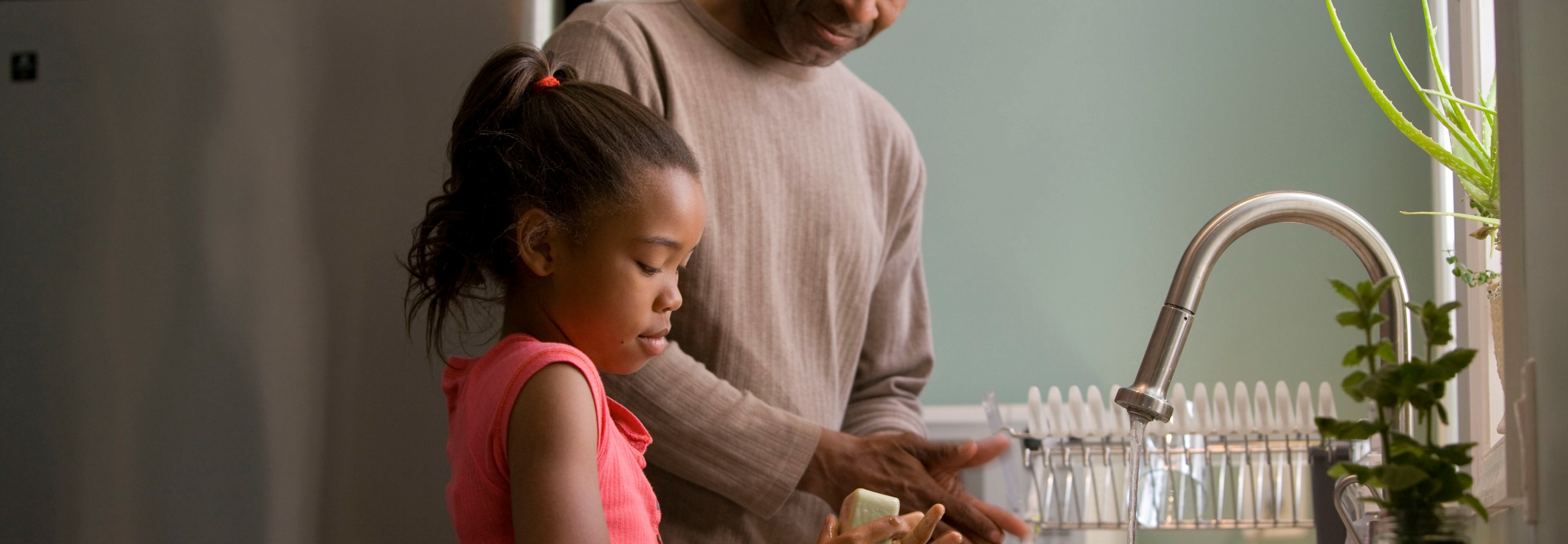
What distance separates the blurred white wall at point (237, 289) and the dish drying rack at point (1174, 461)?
72cm

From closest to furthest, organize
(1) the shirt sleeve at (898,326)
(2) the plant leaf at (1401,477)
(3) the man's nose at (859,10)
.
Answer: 1. (2) the plant leaf at (1401,477)
2. (3) the man's nose at (859,10)
3. (1) the shirt sleeve at (898,326)

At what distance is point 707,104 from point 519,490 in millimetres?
643

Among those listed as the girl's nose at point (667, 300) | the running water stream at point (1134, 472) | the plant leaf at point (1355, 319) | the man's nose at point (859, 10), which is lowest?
the running water stream at point (1134, 472)

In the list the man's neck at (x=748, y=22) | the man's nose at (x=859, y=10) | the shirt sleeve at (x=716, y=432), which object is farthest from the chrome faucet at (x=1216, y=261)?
the man's neck at (x=748, y=22)

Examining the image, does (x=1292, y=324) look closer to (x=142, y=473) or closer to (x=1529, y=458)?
(x=1529, y=458)

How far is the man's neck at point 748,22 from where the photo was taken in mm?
1382

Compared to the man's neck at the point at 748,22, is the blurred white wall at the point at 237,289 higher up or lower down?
lower down

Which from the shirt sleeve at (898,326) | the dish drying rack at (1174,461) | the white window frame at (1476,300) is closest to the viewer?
the white window frame at (1476,300)

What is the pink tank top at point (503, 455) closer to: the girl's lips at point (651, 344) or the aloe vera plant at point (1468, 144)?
the girl's lips at point (651, 344)

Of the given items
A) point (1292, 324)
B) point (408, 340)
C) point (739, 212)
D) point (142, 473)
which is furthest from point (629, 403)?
point (1292, 324)

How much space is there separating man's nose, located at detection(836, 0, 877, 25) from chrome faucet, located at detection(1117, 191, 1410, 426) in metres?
0.56

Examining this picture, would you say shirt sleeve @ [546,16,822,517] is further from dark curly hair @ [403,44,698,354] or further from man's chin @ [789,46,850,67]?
man's chin @ [789,46,850,67]

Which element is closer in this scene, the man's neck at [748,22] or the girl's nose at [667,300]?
the girl's nose at [667,300]

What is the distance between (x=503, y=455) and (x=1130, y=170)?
154cm
